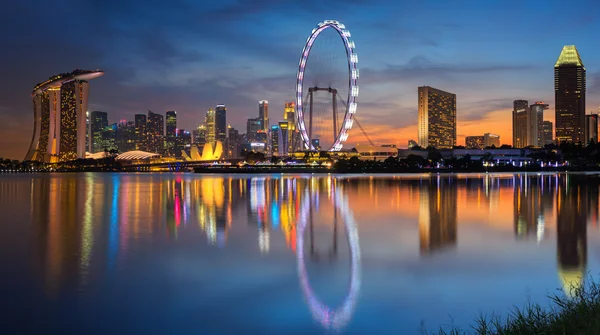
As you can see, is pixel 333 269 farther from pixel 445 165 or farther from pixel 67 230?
pixel 445 165

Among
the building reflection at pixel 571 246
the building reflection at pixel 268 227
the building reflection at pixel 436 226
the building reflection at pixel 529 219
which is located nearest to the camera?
the building reflection at pixel 571 246

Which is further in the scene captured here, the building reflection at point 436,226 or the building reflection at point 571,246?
the building reflection at point 436,226

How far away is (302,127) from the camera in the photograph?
124m

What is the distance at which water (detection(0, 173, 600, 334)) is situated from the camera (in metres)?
9.05

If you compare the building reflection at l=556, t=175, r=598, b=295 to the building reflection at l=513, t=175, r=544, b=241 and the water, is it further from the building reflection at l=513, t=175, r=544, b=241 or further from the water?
the building reflection at l=513, t=175, r=544, b=241

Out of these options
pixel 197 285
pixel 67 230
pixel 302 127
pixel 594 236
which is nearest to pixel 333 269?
pixel 197 285

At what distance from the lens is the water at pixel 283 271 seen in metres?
9.05

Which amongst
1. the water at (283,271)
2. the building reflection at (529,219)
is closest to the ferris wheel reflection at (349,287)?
the water at (283,271)

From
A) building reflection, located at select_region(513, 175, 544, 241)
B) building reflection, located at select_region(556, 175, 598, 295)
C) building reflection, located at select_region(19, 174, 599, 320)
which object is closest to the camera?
building reflection, located at select_region(556, 175, 598, 295)

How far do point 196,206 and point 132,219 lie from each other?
690 centimetres

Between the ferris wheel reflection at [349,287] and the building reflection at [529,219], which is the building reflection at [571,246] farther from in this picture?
the ferris wheel reflection at [349,287]

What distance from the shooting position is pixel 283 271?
41.4 ft

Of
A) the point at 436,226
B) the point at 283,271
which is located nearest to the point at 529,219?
the point at 436,226

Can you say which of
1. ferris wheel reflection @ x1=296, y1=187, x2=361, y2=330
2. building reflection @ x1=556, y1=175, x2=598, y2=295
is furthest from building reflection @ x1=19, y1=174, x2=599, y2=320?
ferris wheel reflection @ x1=296, y1=187, x2=361, y2=330
